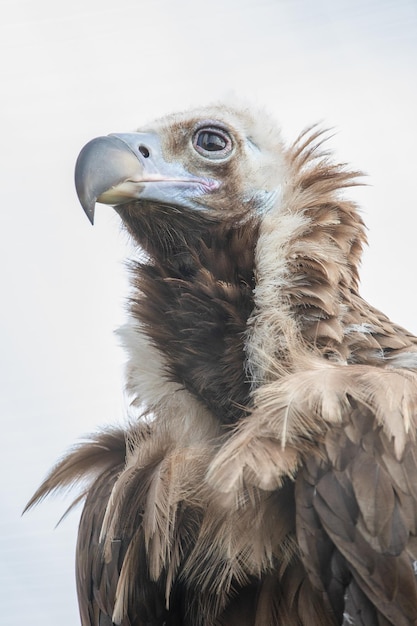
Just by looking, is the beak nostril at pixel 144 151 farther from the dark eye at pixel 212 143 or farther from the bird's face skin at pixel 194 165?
the dark eye at pixel 212 143

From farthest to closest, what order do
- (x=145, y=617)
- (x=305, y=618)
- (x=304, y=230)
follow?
(x=304, y=230), (x=145, y=617), (x=305, y=618)

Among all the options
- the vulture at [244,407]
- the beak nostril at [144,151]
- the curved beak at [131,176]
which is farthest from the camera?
the beak nostril at [144,151]

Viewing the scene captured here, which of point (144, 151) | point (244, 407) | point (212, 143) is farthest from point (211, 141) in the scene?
point (244, 407)

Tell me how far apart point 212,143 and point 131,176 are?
10.4 inches

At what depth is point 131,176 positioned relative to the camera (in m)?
2.23

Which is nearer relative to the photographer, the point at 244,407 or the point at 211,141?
the point at 244,407

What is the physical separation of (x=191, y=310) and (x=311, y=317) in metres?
0.24

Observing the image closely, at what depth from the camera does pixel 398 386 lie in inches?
72.7

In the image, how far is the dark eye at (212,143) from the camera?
239 centimetres

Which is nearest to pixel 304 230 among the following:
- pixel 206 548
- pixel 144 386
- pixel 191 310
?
pixel 191 310

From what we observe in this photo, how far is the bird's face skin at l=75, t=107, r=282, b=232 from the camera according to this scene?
2.20m

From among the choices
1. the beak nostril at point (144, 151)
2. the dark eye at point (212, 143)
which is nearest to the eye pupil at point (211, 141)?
the dark eye at point (212, 143)

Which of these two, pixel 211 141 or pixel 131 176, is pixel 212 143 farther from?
pixel 131 176

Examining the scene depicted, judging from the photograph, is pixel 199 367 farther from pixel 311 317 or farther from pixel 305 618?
pixel 305 618
